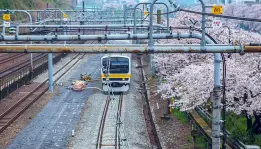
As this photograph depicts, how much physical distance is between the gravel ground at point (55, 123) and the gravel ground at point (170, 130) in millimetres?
2852

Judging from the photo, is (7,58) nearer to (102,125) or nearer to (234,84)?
(102,125)

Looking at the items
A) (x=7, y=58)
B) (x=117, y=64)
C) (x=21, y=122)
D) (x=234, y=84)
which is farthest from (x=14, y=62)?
(x=234, y=84)

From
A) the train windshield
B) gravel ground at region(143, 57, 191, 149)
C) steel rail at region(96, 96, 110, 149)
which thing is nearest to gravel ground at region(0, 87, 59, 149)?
steel rail at region(96, 96, 110, 149)

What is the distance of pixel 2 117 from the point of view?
15.7 meters

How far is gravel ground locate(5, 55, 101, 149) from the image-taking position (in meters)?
12.8

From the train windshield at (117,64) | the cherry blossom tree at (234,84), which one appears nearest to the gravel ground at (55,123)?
the train windshield at (117,64)

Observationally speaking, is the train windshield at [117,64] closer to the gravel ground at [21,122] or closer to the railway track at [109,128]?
the railway track at [109,128]

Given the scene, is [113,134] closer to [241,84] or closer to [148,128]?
[148,128]

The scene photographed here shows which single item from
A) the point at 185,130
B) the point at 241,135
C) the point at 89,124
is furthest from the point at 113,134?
the point at 241,135

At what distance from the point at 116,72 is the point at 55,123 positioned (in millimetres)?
6380

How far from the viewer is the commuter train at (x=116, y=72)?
20594mm

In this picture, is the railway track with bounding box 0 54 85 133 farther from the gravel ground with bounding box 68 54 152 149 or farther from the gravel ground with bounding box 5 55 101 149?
the gravel ground with bounding box 68 54 152 149

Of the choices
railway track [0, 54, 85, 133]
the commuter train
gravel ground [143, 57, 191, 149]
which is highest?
the commuter train

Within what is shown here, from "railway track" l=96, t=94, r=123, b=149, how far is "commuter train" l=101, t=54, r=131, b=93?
2.18 metres
